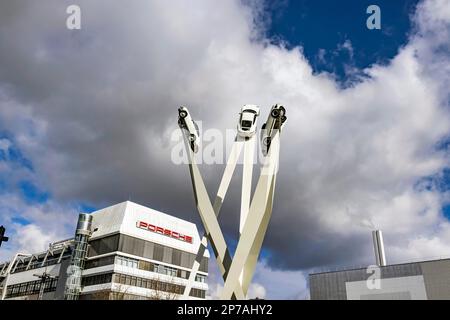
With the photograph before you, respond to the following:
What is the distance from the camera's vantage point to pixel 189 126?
45.1 feet

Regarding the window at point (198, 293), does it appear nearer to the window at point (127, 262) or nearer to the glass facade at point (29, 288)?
the window at point (127, 262)

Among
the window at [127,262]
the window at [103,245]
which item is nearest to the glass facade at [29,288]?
the window at [103,245]

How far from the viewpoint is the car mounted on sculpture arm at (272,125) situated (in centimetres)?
1295

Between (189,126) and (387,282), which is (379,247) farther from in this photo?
(189,126)

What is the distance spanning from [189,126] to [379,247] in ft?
242

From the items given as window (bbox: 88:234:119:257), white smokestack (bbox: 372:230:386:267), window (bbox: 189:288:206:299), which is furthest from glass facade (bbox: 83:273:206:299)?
white smokestack (bbox: 372:230:386:267)

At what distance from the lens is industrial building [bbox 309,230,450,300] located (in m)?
62.5

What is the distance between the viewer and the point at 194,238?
81.2 metres

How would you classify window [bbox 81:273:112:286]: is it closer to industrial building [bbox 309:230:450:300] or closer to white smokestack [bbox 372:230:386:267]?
industrial building [bbox 309:230:450:300]

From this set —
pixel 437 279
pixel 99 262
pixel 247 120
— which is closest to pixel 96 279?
Result: pixel 99 262

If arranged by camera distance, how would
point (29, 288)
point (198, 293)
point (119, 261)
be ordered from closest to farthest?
1. point (119, 261)
2. point (198, 293)
3. point (29, 288)

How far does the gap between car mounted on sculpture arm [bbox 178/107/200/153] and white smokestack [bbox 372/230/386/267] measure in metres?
71.5

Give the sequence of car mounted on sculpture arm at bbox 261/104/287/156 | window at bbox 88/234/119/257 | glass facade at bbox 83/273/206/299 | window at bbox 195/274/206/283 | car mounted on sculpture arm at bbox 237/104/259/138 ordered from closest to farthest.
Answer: car mounted on sculpture arm at bbox 261/104/287/156, car mounted on sculpture arm at bbox 237/104/259/138, glass facade at bbox 83/273/206/299, window at bbox 88/234/119/257, window at bbox 195/274/206/283
